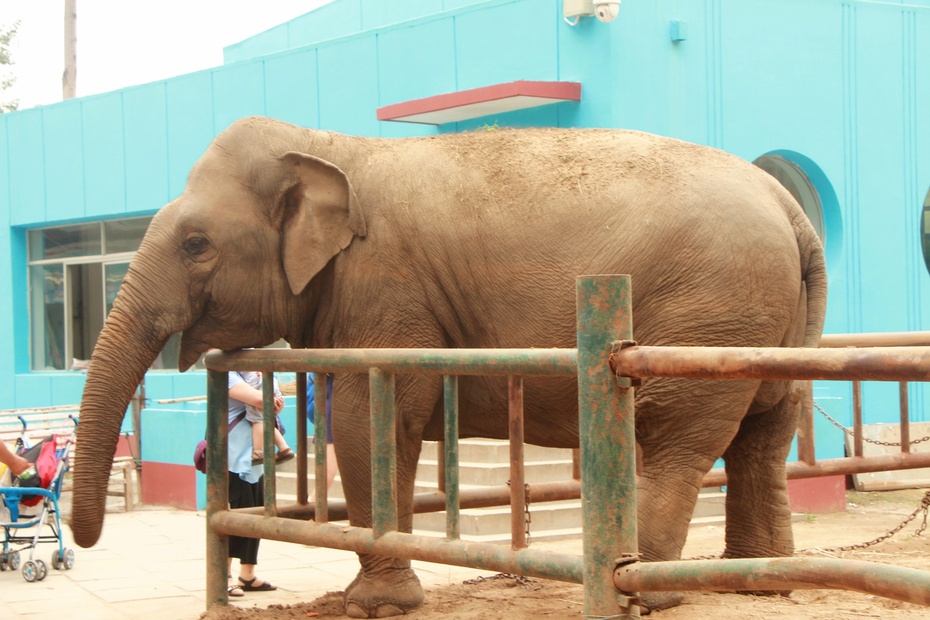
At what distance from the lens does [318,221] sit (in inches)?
218

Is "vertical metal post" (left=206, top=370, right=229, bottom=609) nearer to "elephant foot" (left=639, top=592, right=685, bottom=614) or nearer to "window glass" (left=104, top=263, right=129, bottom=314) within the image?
"elephant foot" (left=639, top=592, right=685, bottom=614)


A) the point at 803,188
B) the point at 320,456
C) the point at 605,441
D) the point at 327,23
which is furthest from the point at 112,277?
the point at 605,441

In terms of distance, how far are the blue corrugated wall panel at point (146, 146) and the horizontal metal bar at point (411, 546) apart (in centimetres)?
1182

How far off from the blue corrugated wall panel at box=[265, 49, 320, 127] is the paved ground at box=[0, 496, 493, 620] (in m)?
6.14

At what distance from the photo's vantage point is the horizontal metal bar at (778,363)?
2.55 metres

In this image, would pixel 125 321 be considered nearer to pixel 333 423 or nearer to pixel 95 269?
pixel 333 423

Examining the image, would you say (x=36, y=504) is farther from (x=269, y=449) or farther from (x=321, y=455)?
(x=321, y=455)

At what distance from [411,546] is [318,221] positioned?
1.89 metres

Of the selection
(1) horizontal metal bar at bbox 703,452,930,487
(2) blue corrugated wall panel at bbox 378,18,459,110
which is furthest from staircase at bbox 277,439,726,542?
(2) blue corrugated wall panel at bbox 378,18,459,110

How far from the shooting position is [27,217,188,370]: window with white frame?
17594 millimetres

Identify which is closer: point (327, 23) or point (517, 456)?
point (517, 456)

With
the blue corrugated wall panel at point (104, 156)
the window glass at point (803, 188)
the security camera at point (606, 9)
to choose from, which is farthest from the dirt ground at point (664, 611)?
the blue corrugated wall panel at point (104, 156)

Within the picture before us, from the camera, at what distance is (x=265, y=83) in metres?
15.0

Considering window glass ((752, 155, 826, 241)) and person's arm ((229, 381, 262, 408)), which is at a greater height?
window glass ((752, 155, 826, 241))
